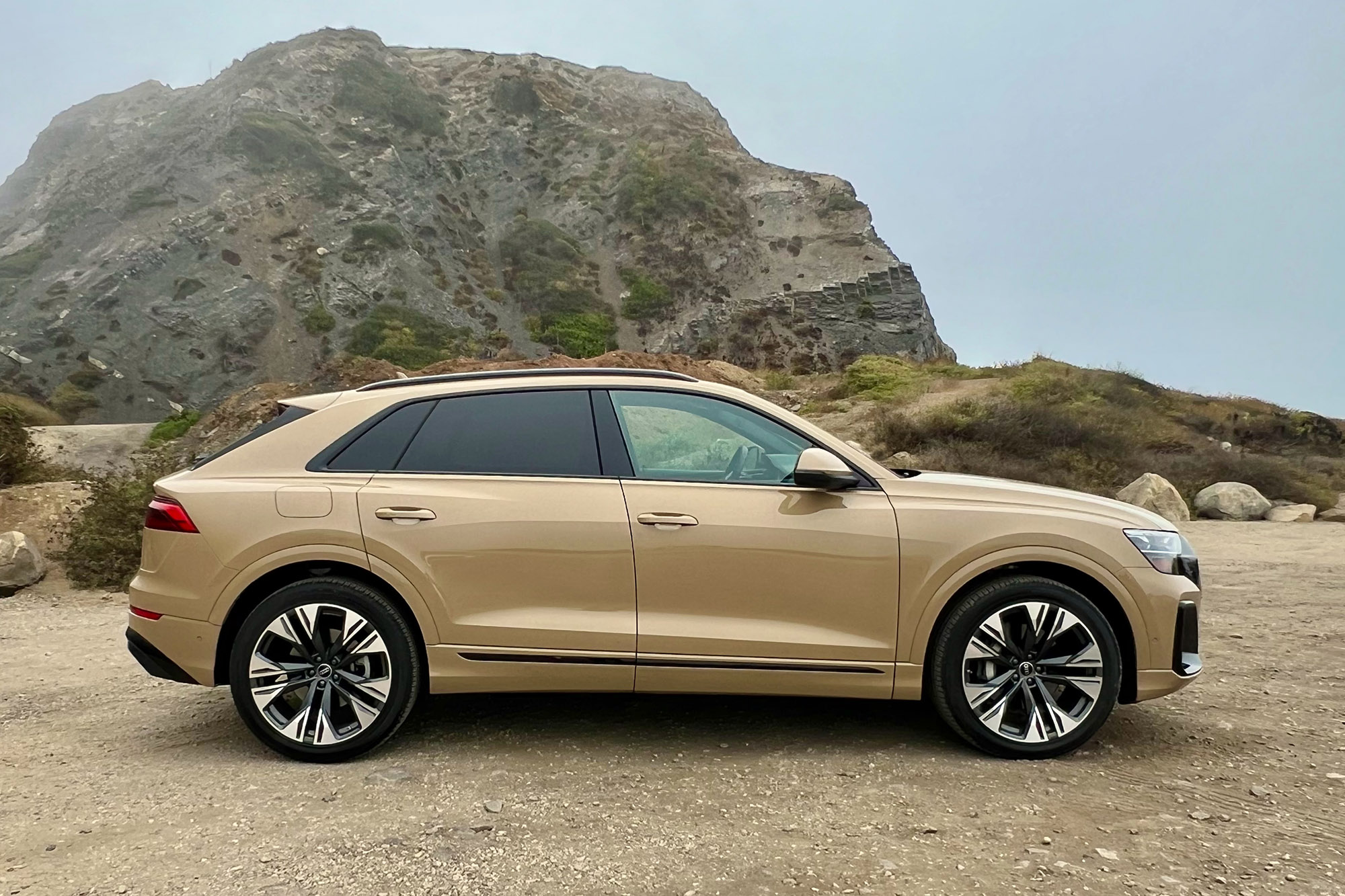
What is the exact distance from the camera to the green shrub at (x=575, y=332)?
1927 inches

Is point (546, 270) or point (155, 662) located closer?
point (155, 662)

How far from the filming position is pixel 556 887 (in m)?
2.67

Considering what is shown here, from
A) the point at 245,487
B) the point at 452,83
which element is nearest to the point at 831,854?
the point at 245,487

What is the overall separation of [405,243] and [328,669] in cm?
5084

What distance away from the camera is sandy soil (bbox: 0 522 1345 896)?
2740 mm

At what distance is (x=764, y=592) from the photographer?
11.9 feet

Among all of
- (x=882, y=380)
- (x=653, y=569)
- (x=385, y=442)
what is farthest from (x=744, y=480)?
(x=882, y=380)

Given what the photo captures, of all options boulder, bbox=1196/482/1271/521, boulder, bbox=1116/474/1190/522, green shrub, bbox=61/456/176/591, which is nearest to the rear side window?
green shrub, bbox=61/456/176/591

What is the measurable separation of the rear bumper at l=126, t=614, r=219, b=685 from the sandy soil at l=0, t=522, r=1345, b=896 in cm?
41

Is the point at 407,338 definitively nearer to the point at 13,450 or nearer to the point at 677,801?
the point at 13,450

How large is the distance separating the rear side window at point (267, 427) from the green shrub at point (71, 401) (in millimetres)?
44106

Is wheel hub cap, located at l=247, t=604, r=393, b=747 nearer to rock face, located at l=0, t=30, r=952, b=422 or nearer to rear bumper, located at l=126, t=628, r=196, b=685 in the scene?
rear bumper, located at l=126, t=628, r=196, b=685

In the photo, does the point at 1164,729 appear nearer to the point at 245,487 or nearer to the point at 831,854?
the point at 831,854

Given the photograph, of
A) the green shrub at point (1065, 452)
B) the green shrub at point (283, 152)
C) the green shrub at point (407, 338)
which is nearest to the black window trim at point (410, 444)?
the green shrub at point (1065, 452)
